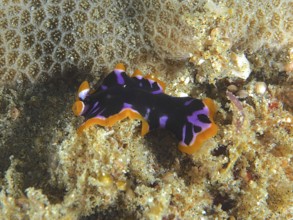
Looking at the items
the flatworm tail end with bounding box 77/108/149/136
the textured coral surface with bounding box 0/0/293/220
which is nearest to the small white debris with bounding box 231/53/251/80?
the textured coral surface with bounding box 0/0/293/220

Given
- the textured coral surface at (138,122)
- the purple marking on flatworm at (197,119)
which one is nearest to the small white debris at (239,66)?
the textured coral surface at (138,122)

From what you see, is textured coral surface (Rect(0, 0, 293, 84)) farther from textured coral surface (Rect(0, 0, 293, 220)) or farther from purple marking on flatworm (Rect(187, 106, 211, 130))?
purple marking on flatworm (Rect(187, 106, 211, 130))

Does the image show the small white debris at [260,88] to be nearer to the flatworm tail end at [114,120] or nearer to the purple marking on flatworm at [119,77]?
the flatworm tail end at [114,120]

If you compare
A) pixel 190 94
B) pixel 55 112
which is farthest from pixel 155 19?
pixel 55 112

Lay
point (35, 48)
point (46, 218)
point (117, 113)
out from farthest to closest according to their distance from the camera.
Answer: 1. point (35, 48)
2. point (117, 113)
3. point (46, 218)

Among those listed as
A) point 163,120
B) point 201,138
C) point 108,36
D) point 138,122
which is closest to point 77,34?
point 108,36

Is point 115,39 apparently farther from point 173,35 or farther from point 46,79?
point 46,79

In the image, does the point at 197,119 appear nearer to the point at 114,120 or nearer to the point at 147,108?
the point at 147,108
